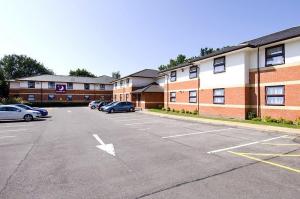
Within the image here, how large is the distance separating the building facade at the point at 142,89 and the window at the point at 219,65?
15.7 metres

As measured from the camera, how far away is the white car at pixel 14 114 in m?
20.4

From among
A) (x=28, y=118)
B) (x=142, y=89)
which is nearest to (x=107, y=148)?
(x=28, y=118)

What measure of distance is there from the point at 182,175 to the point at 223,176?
107 centimetres

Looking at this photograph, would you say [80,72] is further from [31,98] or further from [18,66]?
[31,98]

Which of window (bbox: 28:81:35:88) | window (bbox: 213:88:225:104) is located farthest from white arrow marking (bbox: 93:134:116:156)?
window (bbox: 28:81:35:88)

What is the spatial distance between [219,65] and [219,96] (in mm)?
3102

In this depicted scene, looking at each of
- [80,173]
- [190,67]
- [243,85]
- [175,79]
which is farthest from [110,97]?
[80,173]

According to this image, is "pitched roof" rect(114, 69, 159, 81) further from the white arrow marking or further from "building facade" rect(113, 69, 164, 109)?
the white arrow marking

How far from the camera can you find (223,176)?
5.82 meters

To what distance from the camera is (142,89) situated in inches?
1507

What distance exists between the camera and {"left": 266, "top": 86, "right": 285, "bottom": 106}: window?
16.8 m

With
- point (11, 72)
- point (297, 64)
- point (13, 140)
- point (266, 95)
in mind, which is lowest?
point (13, 140)

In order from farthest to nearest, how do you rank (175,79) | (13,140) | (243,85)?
1. (175,79)
2. (243,85)
3. (13,140)

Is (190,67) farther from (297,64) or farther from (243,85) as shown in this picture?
(297,64)
